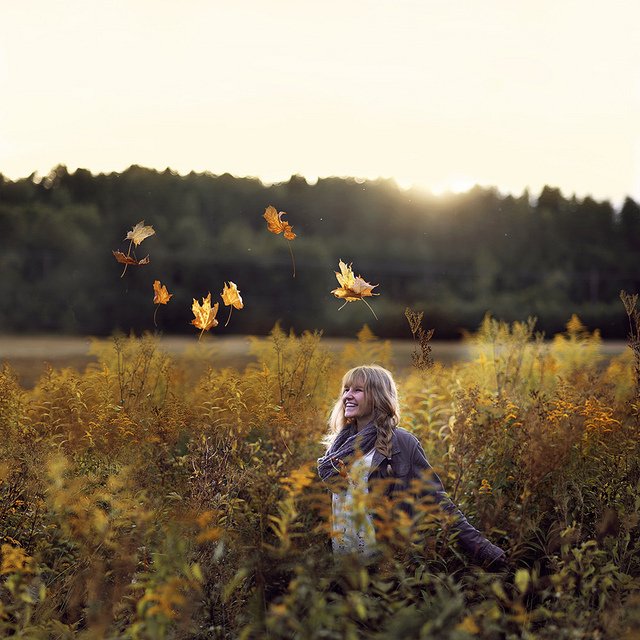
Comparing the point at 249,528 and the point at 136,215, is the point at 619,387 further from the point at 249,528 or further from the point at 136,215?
the point at 136,215

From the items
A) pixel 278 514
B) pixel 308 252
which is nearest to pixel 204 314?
pixel 278 514

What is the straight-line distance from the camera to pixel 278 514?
13.3 ft

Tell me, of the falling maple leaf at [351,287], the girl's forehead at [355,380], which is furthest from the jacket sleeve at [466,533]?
the falling maple leaf at [351,287]

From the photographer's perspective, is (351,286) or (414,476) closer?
(414,476)

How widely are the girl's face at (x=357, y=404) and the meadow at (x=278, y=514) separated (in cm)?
28

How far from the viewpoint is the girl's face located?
140 inches

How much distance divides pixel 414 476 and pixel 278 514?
2.77 feet

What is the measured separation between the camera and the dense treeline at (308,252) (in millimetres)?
16609

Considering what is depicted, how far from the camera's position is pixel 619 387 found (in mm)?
6379

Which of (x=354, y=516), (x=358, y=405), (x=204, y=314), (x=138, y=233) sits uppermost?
(x=138, y=233)

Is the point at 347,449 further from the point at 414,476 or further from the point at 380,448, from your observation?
the point at 414,476

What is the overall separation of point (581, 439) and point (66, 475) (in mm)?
2732

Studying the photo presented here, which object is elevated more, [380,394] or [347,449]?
[380,394]

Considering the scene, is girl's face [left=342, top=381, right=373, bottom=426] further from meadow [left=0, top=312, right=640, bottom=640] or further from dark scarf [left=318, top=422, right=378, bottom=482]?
meadow [left=0, top=312, right=640, bottom=640]
